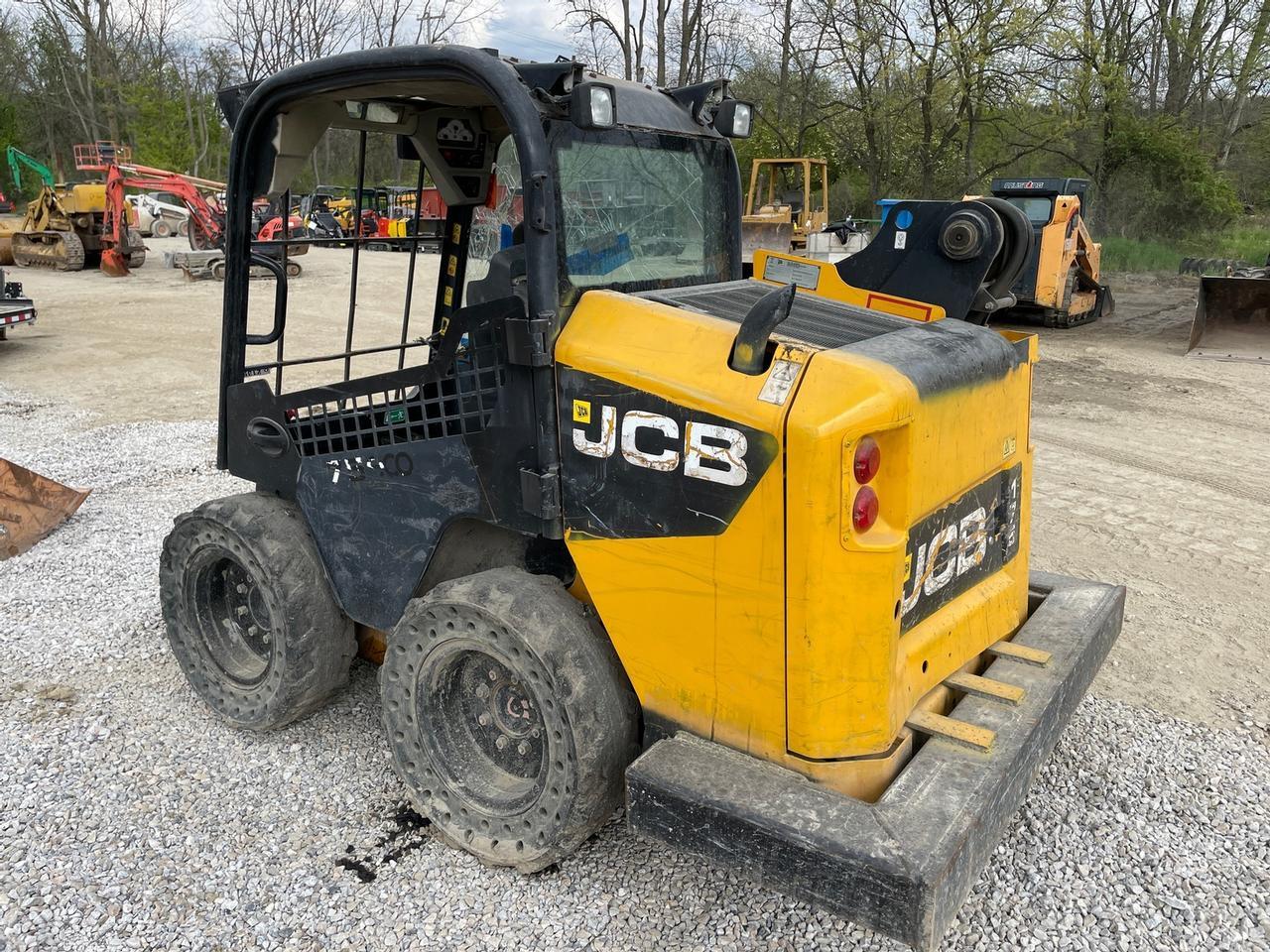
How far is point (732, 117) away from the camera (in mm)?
3371

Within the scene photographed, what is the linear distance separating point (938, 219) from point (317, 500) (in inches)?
90.7

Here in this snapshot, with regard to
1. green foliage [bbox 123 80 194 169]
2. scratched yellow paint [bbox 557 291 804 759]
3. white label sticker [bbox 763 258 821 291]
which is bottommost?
scratched yellow paint [bbox 557 291 804 759]

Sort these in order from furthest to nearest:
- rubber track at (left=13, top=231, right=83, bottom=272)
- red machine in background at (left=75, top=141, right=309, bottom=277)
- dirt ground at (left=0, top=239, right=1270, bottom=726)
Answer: rubber track at (left=13, top=231, right=83, bottom=272) → red machine in background at (left=75, top=141, right=309, bottom=277) → dirt ground at (left=0, top=239, right=1270, bottom=726)

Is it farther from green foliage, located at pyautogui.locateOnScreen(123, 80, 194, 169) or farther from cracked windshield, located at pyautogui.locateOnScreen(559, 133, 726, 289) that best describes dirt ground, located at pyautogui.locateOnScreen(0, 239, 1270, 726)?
green foliage, located at pyautogui.locateOnScreen(123, 80, 194, 169)

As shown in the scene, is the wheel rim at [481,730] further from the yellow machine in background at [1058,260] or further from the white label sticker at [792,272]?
the yellow machine in background at [1058,260]

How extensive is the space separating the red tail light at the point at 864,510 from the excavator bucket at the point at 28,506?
5144 millimetres

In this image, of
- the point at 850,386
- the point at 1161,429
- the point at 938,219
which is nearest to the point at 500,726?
the point at 850,386

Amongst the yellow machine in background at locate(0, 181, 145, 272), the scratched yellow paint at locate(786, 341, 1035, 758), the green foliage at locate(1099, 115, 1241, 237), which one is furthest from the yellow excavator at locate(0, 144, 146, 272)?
the green foliage at locate(1099, 115, 1241, 237)

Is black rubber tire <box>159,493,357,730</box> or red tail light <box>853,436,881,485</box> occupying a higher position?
red tail light <box>853,436,881,485</box>

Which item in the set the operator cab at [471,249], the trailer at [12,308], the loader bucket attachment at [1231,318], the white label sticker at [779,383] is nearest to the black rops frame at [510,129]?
the operator cab at [471,249]

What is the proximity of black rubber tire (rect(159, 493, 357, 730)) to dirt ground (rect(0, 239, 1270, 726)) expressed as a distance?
2.12 ft

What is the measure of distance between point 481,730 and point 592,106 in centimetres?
182

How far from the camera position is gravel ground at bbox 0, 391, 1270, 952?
2.76m

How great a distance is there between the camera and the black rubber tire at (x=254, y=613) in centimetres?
343
